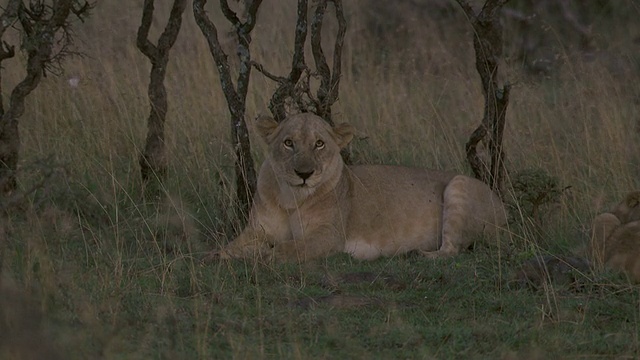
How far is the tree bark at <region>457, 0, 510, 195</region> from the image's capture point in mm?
8250

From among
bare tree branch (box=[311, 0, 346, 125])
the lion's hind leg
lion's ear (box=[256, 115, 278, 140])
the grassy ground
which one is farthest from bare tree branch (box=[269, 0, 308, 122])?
the lion's hind leg

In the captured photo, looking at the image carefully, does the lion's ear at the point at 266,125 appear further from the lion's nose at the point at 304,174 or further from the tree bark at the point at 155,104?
the tree bark at the point at 155,104

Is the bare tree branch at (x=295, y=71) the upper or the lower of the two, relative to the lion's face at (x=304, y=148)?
upper

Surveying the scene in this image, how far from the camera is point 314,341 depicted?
5.39 meters

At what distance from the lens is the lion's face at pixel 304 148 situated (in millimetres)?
7609

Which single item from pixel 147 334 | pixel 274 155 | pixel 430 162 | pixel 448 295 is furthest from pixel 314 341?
pixel 430 162

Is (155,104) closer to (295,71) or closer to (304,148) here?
(295,71)

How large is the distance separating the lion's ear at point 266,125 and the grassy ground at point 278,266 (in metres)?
0.52

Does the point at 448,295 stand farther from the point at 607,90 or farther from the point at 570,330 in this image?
the point at 607,90

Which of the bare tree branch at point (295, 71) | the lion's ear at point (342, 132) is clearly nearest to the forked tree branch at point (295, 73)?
the bare tree branch at point (295, 71)

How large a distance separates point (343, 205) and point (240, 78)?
1.22 m

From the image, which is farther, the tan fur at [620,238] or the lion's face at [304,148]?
→ the lion's face at [304,148]

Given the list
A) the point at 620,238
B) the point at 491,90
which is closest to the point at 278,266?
the point at 620,238

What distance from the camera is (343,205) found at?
800cm
